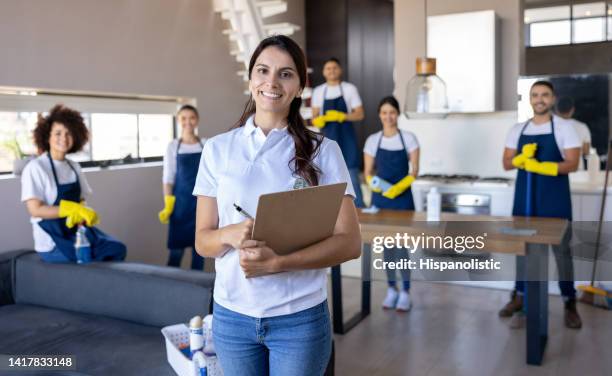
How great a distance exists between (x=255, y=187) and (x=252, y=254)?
0.18 m

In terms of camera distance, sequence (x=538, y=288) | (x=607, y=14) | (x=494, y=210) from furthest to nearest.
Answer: (x=494, y=210) → (x=607, y=14) → (x=538, y=288)

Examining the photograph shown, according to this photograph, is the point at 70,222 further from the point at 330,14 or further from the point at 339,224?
the point at 330,14

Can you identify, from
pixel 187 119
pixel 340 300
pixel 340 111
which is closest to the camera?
pixel 340 300

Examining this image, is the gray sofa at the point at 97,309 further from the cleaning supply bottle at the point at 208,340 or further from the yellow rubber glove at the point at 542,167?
the yellow rubber glove at the point at 542,167

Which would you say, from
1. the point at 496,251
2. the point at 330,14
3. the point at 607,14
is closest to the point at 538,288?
the point at 496,251

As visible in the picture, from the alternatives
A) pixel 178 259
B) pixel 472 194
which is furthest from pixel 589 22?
pixel 178 259

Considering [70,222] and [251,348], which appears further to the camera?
[70,222]

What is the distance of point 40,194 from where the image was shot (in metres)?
3.28

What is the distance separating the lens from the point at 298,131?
1.47 meters

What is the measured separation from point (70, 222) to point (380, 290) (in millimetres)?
2480

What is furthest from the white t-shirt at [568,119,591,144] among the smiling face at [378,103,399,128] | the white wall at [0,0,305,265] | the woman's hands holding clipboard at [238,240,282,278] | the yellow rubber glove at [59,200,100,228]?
the woman's hands holding clipboard at [238,240,282,278]

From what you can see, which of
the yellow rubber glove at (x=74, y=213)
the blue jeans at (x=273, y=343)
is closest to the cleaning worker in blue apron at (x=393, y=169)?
the yellow rubber glove at (x=74, y=213)

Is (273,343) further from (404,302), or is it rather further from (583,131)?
(583,131)

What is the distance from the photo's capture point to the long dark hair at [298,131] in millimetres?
1415
